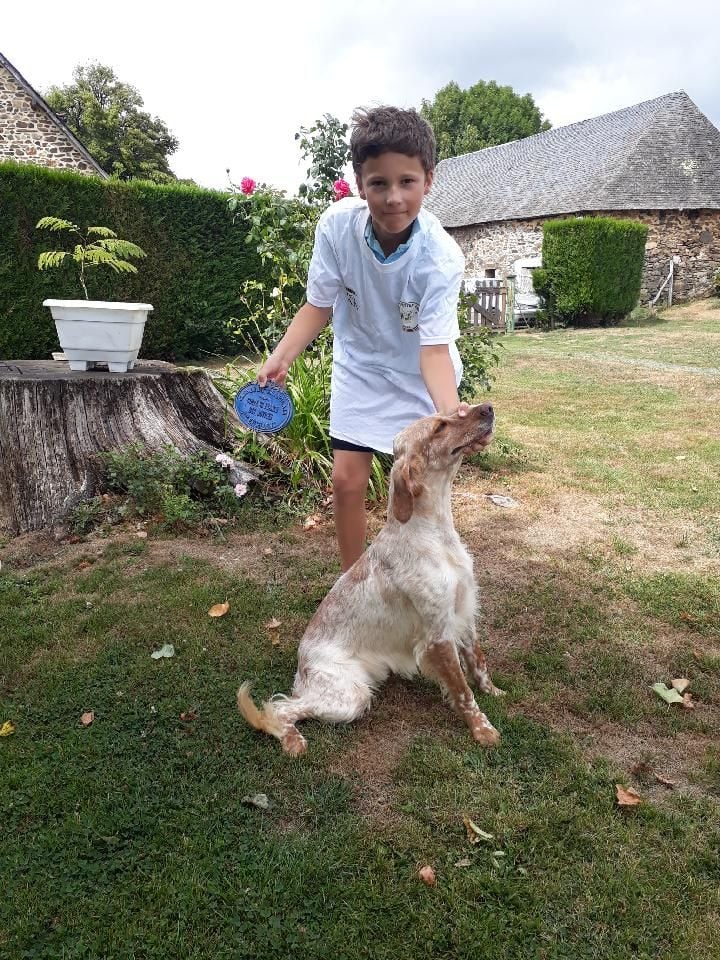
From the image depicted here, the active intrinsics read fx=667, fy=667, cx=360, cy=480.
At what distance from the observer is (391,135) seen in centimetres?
235

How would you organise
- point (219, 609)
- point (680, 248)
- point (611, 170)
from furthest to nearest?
point (611, 170) < point (680, 248) < point (219, 609)

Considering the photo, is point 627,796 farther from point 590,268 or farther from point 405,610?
point 590,268

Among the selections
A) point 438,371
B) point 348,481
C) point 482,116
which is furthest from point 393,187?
point 482,116

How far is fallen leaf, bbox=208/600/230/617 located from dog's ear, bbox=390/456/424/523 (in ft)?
4.96

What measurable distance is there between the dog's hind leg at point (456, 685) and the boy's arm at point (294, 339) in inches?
54.6

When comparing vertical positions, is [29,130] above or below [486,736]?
above

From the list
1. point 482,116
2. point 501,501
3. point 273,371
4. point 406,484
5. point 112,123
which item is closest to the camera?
point 406,484

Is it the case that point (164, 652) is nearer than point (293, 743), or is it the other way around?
point (293, 743)

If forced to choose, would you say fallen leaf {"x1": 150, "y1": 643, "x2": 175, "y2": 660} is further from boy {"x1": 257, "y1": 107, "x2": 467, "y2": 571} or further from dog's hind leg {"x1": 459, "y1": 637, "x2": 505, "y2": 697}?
dog's hind leg {"x1": 459, "y1": 637, "x2": 505, "y2": 697}

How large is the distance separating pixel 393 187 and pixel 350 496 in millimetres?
1389

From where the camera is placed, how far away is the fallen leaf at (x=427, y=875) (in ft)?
6.45

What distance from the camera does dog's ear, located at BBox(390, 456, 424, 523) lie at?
238 cm

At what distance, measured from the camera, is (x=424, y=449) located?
2398 millimetres

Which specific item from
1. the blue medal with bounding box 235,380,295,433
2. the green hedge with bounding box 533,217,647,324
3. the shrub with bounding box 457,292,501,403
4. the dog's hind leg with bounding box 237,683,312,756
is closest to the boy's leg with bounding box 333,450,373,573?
the blue medal with bounding box 235,380,295,433
